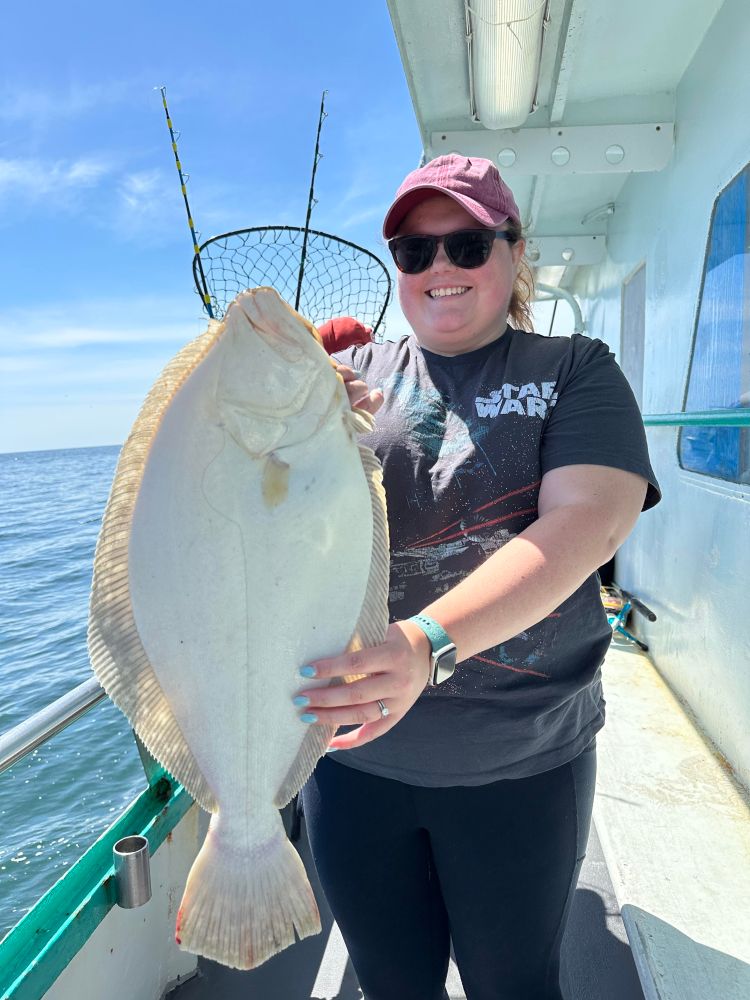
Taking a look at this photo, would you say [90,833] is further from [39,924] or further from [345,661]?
[345,661]

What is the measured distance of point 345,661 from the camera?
1057mm

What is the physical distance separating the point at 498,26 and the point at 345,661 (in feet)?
9.97

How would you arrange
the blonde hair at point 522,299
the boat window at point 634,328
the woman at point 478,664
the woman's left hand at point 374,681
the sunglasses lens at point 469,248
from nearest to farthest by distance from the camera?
the woman's left hand at point 374,681, the woman at point 478,664, the sunglasses lens at point 469,248, the blonde hair at point 522,299, the boat window at point 634,328

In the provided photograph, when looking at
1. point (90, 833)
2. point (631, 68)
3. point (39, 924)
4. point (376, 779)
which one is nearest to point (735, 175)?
point (631, 68)

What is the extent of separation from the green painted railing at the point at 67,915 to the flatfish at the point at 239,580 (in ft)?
2.51

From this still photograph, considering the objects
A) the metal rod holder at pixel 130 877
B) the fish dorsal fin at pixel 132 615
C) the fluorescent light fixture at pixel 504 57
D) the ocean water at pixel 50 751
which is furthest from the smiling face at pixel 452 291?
the ocean water at pixel 50 751

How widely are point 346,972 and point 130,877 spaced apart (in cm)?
97

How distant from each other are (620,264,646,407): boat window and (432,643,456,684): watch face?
468 centimetres

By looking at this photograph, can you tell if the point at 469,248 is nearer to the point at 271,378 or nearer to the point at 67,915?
the point at 271,378

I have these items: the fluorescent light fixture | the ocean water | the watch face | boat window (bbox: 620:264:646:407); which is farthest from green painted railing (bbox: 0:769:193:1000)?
boat window (bbox: 620:264:646:407)

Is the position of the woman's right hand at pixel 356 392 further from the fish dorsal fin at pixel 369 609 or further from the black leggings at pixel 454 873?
the black leggings at pixel 454 873

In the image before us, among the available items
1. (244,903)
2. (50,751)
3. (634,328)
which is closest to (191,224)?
(244,903)

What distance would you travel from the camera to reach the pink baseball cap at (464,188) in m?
1.53

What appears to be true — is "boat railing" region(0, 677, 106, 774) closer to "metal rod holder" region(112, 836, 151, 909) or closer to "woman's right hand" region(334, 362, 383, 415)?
"metal rod holder" region(112, 836, 151, 909)
